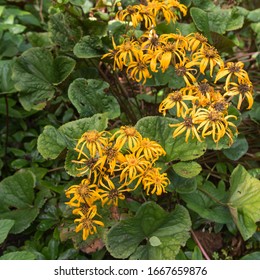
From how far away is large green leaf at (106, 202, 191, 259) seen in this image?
1603 millimetres

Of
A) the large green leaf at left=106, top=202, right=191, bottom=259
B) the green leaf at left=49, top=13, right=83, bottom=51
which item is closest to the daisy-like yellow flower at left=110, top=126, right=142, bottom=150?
the large green leaf at left=106, top=202, right=191, bottom=259

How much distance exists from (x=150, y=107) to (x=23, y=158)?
0.67 meters

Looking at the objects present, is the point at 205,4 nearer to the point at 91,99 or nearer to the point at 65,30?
the point at 65,30

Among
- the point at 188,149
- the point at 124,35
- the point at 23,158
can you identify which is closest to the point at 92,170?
the point at 188,149

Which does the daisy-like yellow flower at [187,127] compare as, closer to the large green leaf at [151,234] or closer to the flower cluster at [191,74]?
the flower cluster at [191,74]

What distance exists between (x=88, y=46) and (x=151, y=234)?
0.86 meters

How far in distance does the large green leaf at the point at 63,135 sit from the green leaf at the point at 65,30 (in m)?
0.54

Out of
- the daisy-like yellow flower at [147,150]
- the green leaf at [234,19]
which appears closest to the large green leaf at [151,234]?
the daisy-like yellow flower at [147,150]

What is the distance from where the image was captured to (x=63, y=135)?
1.69 metres

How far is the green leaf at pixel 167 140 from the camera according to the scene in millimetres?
1688

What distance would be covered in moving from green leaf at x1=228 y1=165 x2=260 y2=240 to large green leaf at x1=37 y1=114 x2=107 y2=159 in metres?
0.55

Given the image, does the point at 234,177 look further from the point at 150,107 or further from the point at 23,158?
the point at 23,158

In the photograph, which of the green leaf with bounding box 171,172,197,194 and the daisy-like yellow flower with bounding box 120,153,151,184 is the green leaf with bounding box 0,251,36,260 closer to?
the daisy-like yellow flower with bounding box 120,153,151,184

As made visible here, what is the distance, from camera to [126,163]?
146cm
